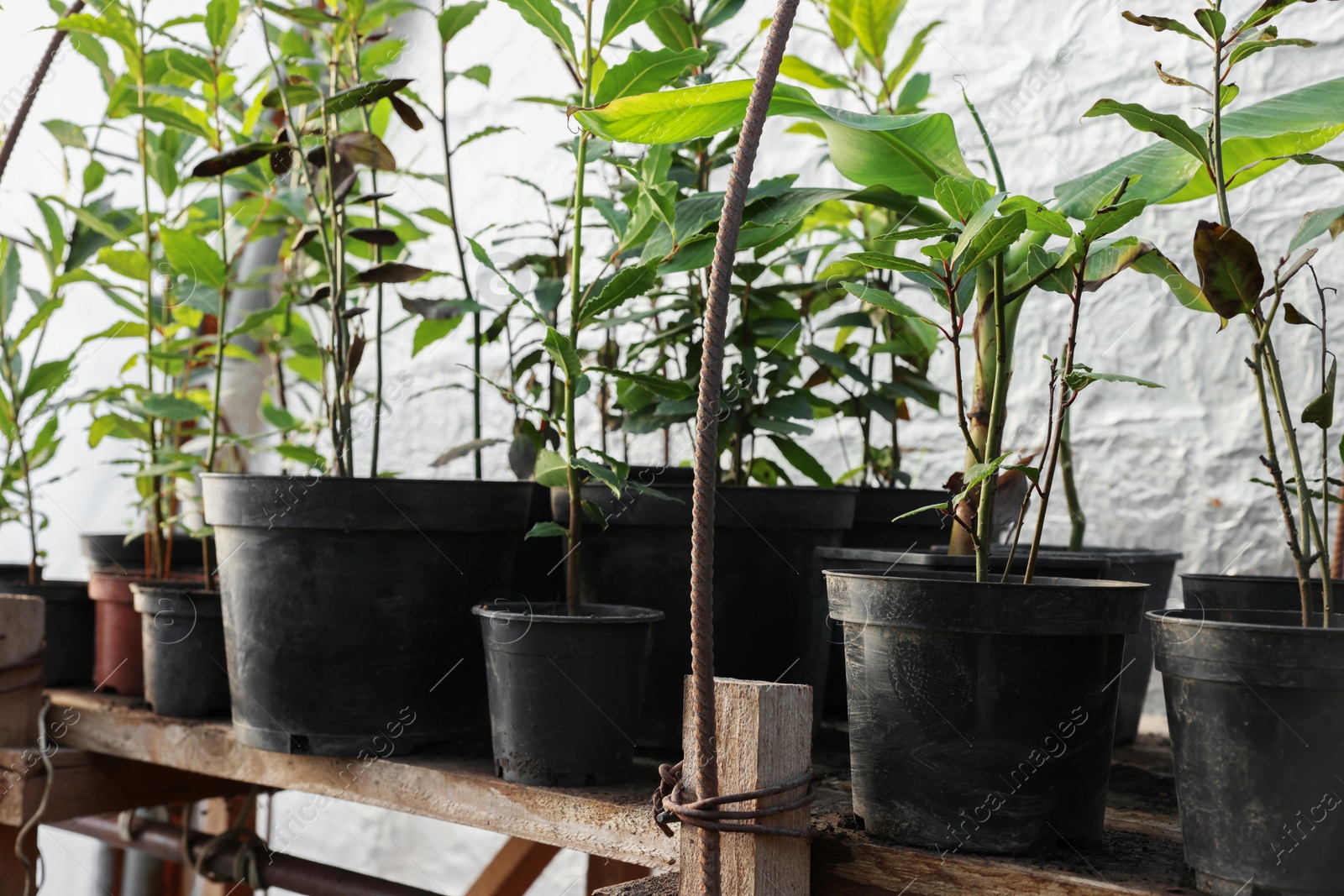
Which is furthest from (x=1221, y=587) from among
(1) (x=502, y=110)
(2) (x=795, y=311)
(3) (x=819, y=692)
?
(1) (x=502, y=110)

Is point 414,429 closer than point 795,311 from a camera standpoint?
No

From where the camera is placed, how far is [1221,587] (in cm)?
105

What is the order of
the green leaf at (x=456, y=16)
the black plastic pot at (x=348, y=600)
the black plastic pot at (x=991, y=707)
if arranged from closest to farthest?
1. the black plastic pot at (x=991, y=707)
2. the black plastic pot at (x=348, y=600)
3. the green leaf at (x=456, y=16)

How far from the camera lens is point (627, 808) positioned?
856 millimetres

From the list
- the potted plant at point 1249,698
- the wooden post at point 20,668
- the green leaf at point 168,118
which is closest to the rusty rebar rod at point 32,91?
the green leaf at point 168,118

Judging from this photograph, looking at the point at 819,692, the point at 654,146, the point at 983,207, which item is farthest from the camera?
the point at 819,692

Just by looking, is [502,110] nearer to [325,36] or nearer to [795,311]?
[325,36]

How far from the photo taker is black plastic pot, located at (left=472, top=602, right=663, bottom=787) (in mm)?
920

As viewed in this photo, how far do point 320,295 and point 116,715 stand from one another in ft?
1.88

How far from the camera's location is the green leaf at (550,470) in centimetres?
98

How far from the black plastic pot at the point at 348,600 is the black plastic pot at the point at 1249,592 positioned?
70 centimetres

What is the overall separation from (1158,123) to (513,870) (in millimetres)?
1244

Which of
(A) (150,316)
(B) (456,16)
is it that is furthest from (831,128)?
(A) (150,316)

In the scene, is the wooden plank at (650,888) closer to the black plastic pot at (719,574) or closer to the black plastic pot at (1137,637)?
the black plastic pot at (719,574)
